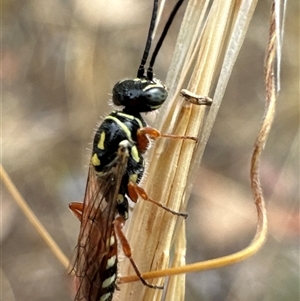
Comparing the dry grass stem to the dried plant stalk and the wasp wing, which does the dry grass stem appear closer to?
the wasp wing

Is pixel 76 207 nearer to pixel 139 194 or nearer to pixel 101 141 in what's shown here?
pixel 101 141

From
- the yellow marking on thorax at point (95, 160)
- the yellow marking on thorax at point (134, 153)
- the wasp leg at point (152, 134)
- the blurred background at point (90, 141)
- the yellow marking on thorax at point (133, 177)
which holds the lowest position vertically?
the blurred background at point (90, 141)

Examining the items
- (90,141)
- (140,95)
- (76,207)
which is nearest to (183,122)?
(140,95)

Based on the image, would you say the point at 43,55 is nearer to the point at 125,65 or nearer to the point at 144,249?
the point at 125,65

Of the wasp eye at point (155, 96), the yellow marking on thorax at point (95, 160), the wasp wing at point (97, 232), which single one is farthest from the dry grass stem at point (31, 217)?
the wasp eye at point (155, 96)

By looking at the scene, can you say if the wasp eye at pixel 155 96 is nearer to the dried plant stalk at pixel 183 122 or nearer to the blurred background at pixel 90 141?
the dried plant stalk at pixel 183 122

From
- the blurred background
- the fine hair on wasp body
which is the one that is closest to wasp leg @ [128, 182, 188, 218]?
the fine hair on wasp body
